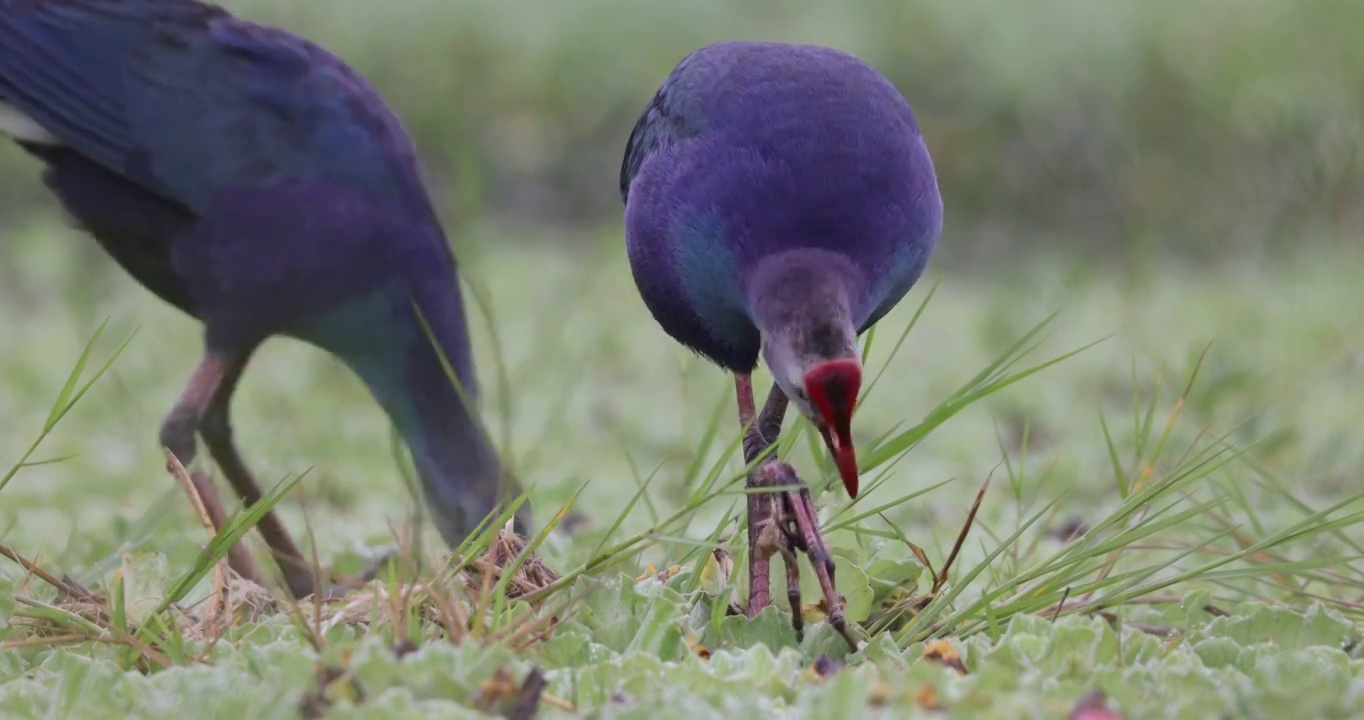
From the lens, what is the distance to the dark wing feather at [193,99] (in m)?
2.81

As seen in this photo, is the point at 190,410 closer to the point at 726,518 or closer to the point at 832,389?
the point at 726,518

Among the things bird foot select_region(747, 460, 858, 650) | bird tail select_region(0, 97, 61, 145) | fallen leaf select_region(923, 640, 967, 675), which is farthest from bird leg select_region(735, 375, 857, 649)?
bird tail select_region(0, 97, 61, 145)

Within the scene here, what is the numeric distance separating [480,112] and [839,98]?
460cm

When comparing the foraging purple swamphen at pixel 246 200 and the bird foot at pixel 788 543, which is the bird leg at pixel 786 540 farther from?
the foraging purple swamphen at pixel 246 200

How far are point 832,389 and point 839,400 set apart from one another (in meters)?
0.02

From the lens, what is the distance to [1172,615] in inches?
82.8

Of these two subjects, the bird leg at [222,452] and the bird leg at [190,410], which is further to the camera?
the bird leg at [190,410]

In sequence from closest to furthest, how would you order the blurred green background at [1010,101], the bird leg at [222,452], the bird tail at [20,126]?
the bird leg at [222,452] → the bird tail at [20,126] → the blurred green background at [1010,101]

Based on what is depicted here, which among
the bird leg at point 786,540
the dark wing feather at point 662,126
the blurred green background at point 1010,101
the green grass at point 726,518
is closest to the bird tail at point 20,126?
the green grass at point 726,518

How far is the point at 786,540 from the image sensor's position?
6.39ft

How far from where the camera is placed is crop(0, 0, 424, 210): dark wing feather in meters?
2.81

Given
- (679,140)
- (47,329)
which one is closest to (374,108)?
(679,140)

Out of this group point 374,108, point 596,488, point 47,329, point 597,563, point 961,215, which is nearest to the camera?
point 597,563

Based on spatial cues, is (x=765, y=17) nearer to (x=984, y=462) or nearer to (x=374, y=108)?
(x=984, y=462)
